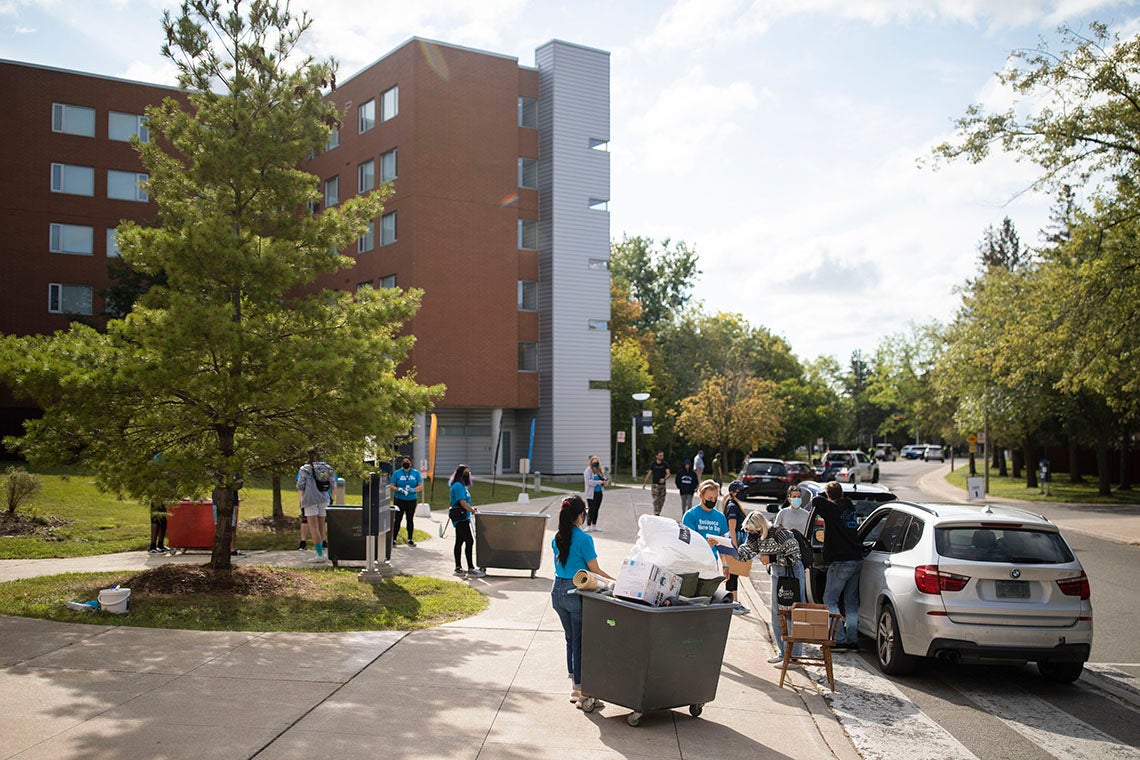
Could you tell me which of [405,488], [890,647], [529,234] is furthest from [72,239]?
[890,647]

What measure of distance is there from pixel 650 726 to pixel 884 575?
3.60 m

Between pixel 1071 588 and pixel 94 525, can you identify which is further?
pixel 94 525

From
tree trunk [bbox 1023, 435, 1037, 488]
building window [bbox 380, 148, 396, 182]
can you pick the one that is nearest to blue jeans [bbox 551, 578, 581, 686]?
building window [bbox 380, 148, 396, 182]

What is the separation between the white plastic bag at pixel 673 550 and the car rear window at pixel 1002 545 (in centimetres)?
303

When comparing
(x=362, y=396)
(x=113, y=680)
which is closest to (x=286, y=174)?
(x=362, y=396)

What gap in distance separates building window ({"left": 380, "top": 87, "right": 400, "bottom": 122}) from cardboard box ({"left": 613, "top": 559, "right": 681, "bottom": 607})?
37.5 m

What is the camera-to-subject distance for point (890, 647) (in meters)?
9.41

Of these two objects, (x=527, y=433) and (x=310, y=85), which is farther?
(x=527, y=433)

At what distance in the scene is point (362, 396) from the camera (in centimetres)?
1198

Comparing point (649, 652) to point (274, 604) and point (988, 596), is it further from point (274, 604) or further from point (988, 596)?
point (274, 604)

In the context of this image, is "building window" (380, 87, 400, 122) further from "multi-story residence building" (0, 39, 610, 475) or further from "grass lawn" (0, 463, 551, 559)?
"grass lawn" (0, 463, 551, 559)

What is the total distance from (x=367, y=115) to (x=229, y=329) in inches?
1362

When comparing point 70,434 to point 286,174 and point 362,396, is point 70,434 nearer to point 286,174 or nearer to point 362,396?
point 362,396

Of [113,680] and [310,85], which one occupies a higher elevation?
[310,85]
